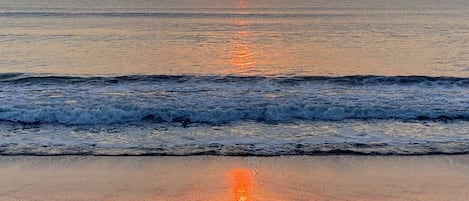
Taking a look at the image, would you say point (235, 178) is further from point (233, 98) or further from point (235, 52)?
point (235, 52)

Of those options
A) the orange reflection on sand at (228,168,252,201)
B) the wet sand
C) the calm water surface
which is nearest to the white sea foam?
the calm water surface

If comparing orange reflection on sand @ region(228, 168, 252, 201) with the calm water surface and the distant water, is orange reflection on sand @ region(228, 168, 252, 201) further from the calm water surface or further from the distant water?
the calm water surface

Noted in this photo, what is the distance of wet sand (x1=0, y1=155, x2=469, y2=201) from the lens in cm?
682

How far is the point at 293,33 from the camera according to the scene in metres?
33.8

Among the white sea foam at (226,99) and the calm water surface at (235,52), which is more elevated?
the calm water surface at (235,52)

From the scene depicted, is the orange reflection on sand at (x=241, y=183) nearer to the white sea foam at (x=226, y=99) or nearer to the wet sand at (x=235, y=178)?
the wet sand at (x=235, y=178)

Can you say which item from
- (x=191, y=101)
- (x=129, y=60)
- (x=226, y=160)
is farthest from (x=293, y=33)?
(x=226, y=160)

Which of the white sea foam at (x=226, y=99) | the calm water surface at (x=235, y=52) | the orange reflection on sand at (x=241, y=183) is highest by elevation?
the calm water surface at (x=235, y=52)

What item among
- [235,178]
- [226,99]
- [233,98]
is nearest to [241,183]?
[235,178]

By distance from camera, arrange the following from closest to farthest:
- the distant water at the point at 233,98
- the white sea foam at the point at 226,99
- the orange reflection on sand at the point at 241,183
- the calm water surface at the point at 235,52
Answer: the orange reflection on sand at the point at 241,183, the distant water at the point at 233,98, the white sea foam at the point at 226,99, the calm water surface at the point at 235,52

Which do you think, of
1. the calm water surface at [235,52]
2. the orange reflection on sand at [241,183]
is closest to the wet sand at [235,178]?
the orange reflection on sand at [241,183]

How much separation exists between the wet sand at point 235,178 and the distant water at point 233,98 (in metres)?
0.48

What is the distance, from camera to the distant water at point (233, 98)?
31.3 ft

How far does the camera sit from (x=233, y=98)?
45.4ft
